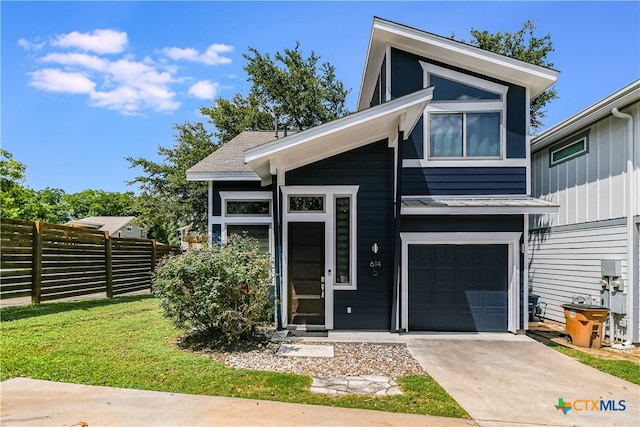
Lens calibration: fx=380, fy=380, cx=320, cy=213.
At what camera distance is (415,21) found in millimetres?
10891

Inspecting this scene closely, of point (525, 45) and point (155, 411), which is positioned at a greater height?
point (525, 45)

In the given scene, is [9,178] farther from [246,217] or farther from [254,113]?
[246,217]

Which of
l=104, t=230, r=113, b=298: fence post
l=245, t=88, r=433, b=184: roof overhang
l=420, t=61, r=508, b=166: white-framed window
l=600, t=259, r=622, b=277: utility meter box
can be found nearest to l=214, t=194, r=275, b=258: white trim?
l=245, t=88, r=433, b=184: roof overhang

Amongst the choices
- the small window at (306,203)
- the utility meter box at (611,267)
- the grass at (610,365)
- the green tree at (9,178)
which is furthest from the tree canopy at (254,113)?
the grass at (610,365)

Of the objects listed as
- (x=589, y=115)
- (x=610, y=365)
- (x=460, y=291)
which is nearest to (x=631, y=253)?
(x=610, y=365)

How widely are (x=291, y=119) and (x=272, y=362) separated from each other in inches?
734

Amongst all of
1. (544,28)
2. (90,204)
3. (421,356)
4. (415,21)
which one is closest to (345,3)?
(415,21)

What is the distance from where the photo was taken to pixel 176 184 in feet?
74.3

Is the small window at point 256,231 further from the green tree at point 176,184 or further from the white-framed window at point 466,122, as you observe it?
the green tree at point 176,184

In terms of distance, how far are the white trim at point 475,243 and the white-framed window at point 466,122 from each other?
147cm

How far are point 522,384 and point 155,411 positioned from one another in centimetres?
427

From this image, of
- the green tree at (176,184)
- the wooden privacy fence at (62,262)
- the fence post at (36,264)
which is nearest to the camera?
the wooden privacy fence at (62,262)

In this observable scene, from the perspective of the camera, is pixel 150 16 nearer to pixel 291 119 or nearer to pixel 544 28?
pixel 291 119

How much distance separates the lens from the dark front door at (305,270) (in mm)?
7531
